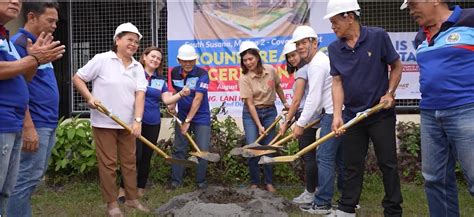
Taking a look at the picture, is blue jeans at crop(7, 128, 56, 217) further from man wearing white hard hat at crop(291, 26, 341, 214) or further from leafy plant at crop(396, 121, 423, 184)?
leafy plant at crop(396, 121, 423, 184)

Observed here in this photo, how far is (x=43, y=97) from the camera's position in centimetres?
337

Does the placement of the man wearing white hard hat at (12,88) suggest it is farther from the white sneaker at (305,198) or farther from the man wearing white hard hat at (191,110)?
the white sneaker at (305,198)

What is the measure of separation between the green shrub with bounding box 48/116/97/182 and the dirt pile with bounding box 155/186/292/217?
1508 millimetres

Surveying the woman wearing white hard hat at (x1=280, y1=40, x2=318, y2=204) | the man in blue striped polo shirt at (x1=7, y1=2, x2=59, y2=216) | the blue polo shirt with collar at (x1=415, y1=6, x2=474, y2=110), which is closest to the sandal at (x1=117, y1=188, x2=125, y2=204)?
the man in blue striped polo shirt at (x1=7, y1=2, x2=59, y2=216)

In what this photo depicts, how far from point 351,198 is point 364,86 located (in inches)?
33.3

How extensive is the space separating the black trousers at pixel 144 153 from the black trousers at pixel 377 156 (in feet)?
7.25

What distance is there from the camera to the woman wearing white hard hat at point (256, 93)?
528cm

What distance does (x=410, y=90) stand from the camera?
650 cm

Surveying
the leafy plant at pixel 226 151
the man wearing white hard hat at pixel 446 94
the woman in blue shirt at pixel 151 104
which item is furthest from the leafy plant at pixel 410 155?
the woman in blue shirt at pixel 151 104

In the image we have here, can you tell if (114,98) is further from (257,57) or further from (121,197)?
(257,57)

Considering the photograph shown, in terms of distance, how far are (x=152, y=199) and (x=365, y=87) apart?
8.60ft

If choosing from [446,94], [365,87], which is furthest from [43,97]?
[446,94]

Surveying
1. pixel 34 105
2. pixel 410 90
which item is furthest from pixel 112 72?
pixel 410 90

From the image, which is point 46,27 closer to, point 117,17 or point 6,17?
point 6,17
